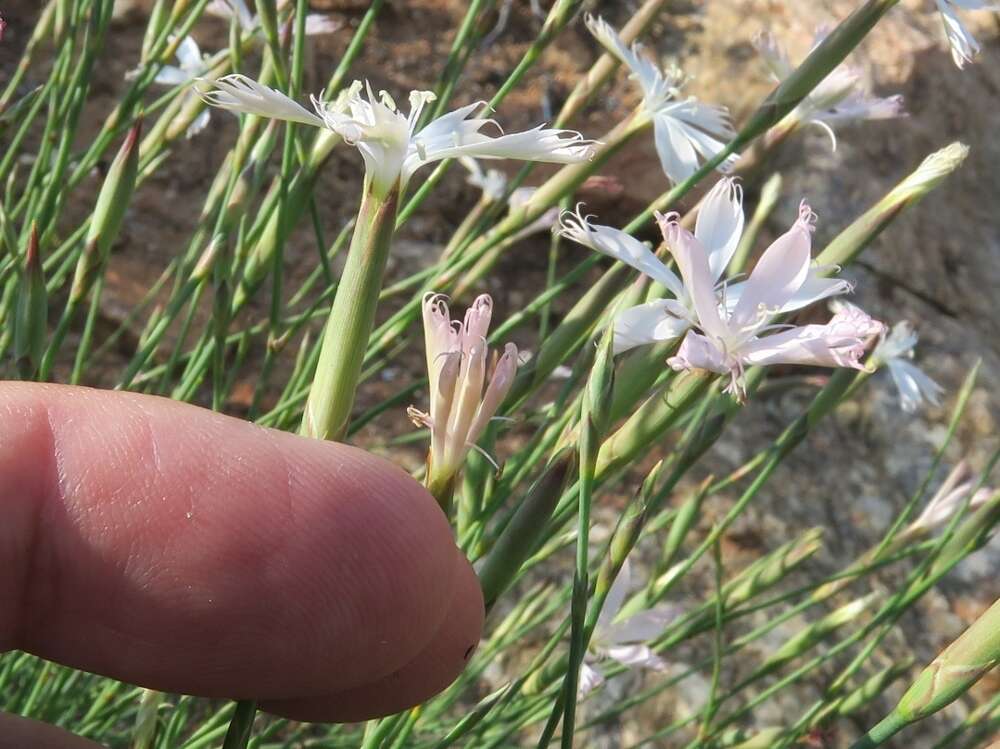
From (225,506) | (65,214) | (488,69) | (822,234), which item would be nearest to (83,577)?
(225,506)

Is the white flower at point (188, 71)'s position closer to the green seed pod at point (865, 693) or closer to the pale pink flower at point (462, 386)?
the pale pink flower at point (462, 386)

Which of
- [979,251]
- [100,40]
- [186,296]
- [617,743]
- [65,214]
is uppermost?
[100,40]

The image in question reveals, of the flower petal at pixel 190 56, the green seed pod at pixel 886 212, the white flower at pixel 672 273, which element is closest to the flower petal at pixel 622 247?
the white flower at pixel 672 273

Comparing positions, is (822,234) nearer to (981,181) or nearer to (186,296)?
(981,181)

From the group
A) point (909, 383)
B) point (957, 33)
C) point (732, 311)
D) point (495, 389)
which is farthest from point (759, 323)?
point (909, 383)

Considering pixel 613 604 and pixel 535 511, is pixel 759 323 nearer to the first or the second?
pixel 535 511
